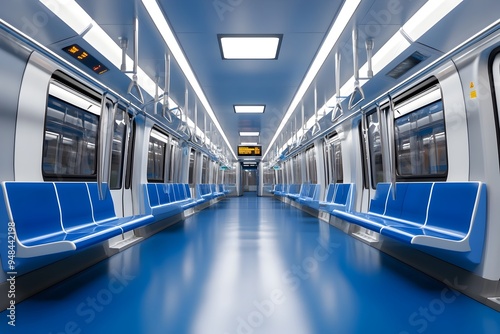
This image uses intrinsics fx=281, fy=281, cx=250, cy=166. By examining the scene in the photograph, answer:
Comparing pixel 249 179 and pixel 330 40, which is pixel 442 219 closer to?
pixel 330 40

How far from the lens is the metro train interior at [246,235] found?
197 centimetres

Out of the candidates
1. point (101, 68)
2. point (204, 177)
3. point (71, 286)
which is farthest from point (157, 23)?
point (204, 177)

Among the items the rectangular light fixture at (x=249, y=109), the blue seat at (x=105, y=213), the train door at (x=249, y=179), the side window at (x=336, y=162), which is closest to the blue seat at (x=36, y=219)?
the blue seat at (x=105, y=213)

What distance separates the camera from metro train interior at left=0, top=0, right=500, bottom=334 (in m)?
1.97

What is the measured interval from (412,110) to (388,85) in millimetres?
640

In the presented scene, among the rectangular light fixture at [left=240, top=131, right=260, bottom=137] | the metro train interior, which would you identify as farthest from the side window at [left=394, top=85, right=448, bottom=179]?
the rectangular light fixture at [left=240, top=131, right=260, bottom=137]

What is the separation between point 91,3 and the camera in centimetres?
275

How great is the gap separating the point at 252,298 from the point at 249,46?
3190 millimetres

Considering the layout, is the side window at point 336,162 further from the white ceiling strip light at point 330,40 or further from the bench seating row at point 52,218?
the bench seating row at point 52,218

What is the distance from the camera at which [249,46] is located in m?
3.89

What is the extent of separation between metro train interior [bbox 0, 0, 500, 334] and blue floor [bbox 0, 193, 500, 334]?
0.05 feet

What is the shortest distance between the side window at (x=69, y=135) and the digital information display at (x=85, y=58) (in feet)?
1.22

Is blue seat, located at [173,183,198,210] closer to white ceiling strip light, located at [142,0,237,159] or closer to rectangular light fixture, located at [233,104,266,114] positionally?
white ceiling strip light, located at [142,0,237,159]

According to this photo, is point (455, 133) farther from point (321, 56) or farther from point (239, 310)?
point (239, 310)
